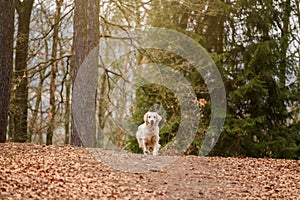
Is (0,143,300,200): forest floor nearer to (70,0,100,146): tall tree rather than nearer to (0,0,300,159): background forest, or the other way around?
(70,0,100,146): tall tree

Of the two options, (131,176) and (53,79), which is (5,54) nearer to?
(131,176)

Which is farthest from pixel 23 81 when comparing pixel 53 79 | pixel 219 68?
pixel 219 68

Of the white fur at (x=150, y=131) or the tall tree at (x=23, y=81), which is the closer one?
the white fur at (x=150, y=131)

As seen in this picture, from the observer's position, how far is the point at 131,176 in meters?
7.21

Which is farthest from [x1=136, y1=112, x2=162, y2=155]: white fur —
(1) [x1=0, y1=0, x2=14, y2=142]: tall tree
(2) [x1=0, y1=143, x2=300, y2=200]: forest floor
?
(1) [x1=0, y1=0, x2=14, y2=142]: tall tree

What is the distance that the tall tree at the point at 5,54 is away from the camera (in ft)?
30.7

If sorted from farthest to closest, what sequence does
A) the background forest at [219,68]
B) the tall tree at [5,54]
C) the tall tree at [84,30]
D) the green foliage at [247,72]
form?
the green foliage at [247,72]
the background forest at [219,68]
the tall tree at [84,30]
the tall tree at [5,54]

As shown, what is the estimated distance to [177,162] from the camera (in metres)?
8.60

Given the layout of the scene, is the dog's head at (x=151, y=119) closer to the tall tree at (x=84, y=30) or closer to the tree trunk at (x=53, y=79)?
the tall tree at (x=84, y=30)

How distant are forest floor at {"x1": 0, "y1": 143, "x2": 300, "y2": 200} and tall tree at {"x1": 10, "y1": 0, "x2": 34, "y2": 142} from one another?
17.8ft

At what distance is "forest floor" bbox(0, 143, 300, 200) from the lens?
6.12 meters

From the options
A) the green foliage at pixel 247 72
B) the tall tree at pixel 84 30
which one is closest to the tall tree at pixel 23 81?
the green foliage at pixel 247 72

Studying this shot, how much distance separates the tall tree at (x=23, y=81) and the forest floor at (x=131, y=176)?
5.43 meters

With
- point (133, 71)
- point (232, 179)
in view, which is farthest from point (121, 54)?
point (232, 179)
